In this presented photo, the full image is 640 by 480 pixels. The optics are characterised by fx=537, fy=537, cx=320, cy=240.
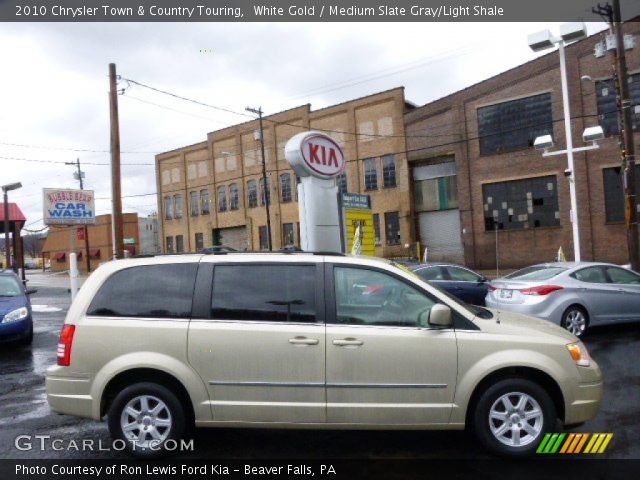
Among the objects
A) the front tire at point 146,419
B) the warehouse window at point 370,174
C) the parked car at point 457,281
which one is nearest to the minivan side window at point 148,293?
the front tire at point 146,419

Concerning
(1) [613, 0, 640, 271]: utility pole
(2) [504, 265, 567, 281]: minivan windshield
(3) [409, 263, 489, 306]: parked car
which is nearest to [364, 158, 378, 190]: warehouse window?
(1) [613, 0, 640, 271]: utility pole

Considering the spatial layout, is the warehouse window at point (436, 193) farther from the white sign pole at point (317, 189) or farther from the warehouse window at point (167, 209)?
the warehouse window at point (167, 209)

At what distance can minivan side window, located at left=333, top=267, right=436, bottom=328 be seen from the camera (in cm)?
453

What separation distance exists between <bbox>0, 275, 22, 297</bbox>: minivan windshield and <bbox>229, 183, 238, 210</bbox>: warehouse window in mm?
36069

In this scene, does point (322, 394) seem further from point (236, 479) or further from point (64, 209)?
point (64, 209)

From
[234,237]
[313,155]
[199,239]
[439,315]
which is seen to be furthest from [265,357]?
[199,239]

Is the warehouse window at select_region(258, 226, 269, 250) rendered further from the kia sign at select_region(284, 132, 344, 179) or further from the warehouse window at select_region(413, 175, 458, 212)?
the kia sign at select_region(284, 132, 344, 179)

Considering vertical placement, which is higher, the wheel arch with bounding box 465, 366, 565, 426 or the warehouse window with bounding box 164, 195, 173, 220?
the warehouse window with bounding box 164, 195, 173, 220

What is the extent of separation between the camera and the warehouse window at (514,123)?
30234 mm

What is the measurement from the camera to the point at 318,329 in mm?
4465

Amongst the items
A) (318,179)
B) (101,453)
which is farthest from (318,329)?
(318,179)

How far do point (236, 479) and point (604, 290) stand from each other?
806 centimetres

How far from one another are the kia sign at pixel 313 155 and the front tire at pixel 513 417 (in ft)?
15.2

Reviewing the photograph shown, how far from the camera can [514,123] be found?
31.2 meters
